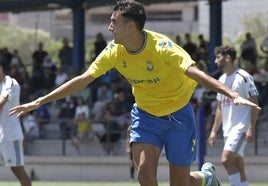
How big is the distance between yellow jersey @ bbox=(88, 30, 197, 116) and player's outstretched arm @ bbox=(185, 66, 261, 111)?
0.34 feet

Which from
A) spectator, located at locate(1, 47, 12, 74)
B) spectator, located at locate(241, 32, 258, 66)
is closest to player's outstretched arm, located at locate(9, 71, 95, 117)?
spectator, located at locate(241, 32, 258, 66)

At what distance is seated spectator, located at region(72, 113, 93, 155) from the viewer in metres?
23.2

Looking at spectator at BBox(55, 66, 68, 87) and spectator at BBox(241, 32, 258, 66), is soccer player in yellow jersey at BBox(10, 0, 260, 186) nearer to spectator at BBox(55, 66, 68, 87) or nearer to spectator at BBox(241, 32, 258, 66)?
spectator at BBox(241, 32, 258, 66)

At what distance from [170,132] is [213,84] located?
116 centimetres

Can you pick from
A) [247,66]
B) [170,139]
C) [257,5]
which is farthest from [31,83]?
[257,5]

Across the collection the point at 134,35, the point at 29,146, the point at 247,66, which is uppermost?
the point at 134,35

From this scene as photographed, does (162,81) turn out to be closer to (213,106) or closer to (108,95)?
(213,106)

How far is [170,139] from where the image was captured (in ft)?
30.8

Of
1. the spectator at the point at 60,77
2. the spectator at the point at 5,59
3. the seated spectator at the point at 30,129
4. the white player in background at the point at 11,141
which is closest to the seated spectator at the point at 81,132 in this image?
the seated spectator at the point at 30,129

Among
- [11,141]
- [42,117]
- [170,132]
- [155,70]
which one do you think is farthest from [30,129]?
[155,70]

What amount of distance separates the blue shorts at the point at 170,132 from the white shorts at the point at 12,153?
161 inches

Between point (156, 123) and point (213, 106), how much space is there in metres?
13.9

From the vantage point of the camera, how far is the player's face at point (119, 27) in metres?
8.86

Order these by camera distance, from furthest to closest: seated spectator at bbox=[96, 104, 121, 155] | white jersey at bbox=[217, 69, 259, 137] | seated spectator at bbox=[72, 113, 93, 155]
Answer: seated spectator at bbox=[72, 113, 93, 155] → seated spectator at bbox=[96, 104, 121, 155] → white jersey at bbox=[217, 69, 259, 137]
